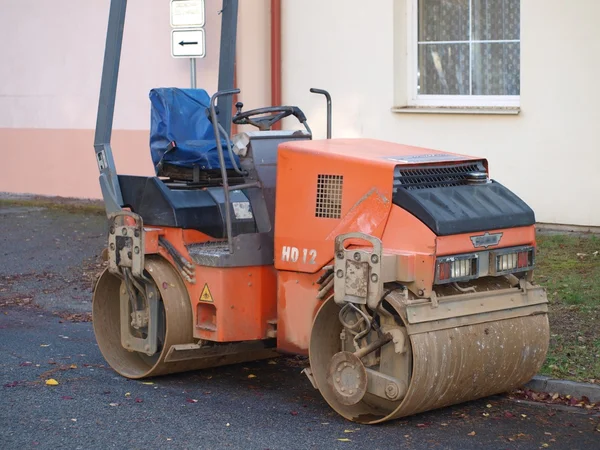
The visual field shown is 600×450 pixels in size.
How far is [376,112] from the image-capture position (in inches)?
493

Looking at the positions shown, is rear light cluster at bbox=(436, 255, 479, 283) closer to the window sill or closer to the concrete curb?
the concrete curb

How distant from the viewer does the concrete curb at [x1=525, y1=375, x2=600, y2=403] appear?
20.6 ft

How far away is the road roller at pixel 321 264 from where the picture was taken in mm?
5637

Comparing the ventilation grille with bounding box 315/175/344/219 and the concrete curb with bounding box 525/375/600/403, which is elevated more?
the ventilation grille with bounding box 315/175/344/219

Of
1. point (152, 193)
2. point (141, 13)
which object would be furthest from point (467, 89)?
point (152, 193)

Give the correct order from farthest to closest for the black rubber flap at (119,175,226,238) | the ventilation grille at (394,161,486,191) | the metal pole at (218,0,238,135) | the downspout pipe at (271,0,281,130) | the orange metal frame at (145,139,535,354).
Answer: the downspout pipe at (271,0,281,130)
the metal pole at (218,0,238,135)
the black rubber flap at (119,175,226,238)
the ventilation grille at (394,161,486,191)
the orange metal frame at (145,139,535,354)

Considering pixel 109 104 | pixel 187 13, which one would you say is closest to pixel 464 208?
pixel 109 104

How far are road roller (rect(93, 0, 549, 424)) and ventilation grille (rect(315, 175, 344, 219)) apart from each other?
12mm

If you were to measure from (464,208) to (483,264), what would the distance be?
31 centimetres

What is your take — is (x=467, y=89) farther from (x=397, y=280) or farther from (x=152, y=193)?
(x=397, y=280)

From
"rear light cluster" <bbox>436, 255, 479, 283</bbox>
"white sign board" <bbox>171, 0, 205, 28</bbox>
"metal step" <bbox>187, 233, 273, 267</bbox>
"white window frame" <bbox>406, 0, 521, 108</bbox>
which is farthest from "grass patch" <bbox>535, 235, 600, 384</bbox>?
"white sign board" <bbox>171, 0, 205, 28</bbox>

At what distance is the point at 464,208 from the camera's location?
582 cm

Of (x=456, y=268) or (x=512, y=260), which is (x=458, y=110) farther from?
(x=456, y=268)

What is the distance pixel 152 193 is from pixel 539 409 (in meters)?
2.59
